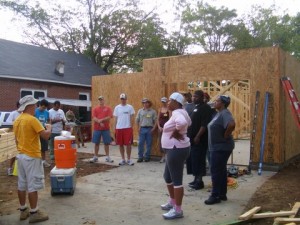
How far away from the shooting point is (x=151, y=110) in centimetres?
954

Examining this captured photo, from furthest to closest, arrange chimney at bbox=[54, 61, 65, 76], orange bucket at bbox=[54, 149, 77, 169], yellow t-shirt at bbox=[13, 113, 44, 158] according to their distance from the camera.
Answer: chimney at bbox=[54, 61, 65, 76] → orange bucket at bbox=[54, 149, 77, 169] → yellow t-shirt at bbox=[13, 113, 44, 158]

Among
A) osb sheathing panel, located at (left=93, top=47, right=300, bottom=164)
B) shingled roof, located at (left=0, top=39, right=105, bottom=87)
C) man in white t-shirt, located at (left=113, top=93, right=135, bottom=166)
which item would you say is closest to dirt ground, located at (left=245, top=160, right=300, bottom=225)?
osb sheathing panel, located at (left=93, top=47, right=300, bottom=164)

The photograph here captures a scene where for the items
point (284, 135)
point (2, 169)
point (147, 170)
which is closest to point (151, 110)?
point (147, 170)

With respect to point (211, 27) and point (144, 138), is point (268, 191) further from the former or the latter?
point (211, 27)

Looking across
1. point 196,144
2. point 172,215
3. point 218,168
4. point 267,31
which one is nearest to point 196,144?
point 196,144

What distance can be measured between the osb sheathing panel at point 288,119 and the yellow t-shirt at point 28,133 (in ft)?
18.9

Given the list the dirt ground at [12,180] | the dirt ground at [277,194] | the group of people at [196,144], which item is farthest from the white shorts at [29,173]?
the dirt ground at [277,194]

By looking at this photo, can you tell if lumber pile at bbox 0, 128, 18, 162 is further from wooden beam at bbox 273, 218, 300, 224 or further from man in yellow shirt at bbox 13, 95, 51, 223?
wooden beam at bbox 273, 218, 300, 224

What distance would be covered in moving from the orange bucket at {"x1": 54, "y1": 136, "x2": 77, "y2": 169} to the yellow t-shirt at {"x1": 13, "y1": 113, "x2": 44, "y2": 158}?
150 centimetres

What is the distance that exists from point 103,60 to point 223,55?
27345 mm

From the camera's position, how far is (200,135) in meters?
6.23

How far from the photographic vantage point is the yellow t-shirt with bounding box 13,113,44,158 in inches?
184

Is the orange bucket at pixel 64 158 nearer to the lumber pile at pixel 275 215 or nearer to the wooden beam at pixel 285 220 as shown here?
the lumber pile at pixel 275 215

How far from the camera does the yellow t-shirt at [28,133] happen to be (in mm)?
4668
